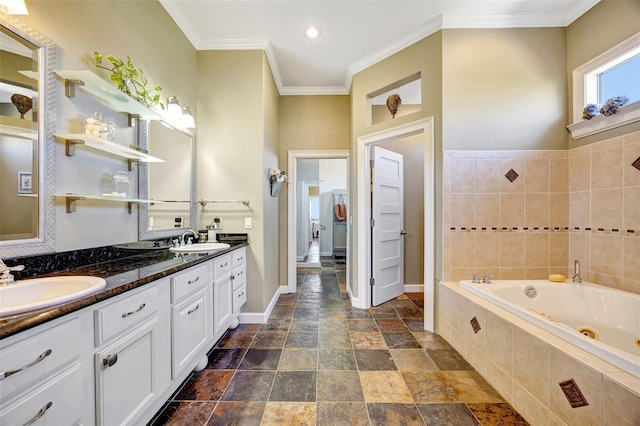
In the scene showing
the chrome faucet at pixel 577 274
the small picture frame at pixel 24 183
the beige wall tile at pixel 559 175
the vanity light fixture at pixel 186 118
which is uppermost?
the vanity light fixture at pixel 186 118

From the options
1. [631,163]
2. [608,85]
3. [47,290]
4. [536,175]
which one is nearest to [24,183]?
[47,290]

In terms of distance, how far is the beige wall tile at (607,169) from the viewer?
6.08ft

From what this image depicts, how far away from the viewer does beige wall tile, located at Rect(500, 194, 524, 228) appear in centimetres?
224

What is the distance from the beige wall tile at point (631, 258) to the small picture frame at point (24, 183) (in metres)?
3.73

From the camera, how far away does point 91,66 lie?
4.75 feet

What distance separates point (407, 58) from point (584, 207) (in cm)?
212

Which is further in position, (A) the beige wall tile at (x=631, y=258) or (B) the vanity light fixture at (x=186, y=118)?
(B) the vanity light fixture at (x=186, y=118)

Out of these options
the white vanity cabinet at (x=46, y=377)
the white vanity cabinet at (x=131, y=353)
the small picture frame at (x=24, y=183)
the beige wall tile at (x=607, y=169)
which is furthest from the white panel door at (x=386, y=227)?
the small picture frame at (x=24, y=183)

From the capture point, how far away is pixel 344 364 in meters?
1.85

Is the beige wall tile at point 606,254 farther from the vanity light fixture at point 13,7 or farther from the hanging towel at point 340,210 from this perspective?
the hanging towel at point 340,210

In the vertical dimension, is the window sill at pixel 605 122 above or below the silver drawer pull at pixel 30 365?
above

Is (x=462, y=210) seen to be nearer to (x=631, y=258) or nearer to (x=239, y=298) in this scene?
(x=631, y=258)

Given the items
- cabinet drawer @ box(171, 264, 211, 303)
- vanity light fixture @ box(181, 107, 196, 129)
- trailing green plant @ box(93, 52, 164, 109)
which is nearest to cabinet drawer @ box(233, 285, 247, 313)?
cabinet drawer @ box(171, 264, 211, 303)

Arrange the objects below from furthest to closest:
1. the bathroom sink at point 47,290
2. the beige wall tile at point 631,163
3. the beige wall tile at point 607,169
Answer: the beige wall tile at point 607,169 < the beige wall tile at point 631,163 < the bathroom sink at point 47,290
